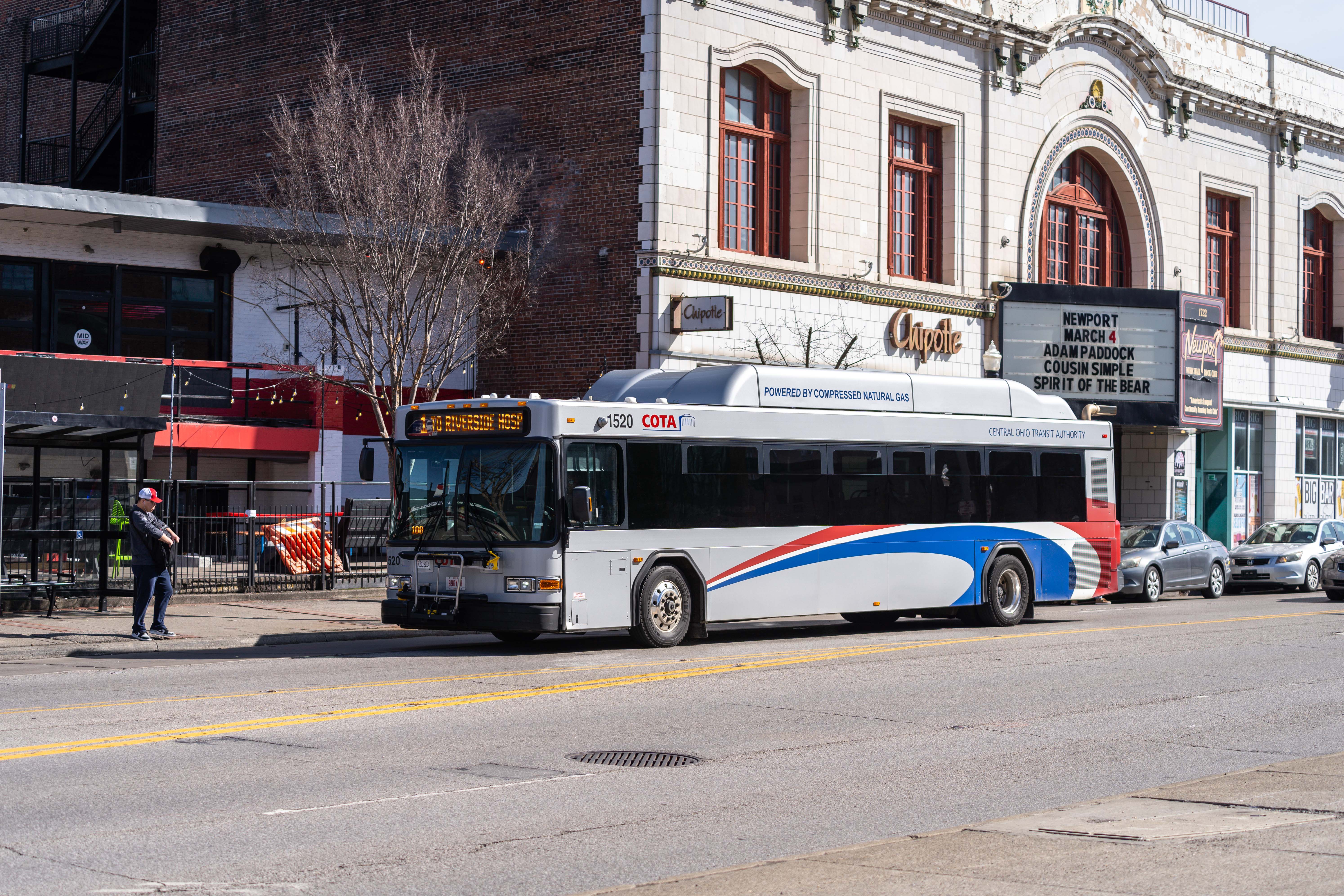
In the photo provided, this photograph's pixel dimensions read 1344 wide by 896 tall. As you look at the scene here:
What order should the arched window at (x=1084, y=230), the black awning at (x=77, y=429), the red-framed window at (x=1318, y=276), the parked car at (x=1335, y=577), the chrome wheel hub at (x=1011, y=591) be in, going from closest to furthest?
the black awning at (x=77, y=429)
the chrome wheel hub at (x=1011, y=591)
the parked car at (x=1335, y=577)
the arched window at (x=1084, y=230)
the red-framed window at (x=1318, y=276)

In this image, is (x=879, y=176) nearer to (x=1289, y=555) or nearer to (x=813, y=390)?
(x=1289, y=555)

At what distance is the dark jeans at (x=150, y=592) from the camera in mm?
17641

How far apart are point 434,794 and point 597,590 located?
816 centimetres

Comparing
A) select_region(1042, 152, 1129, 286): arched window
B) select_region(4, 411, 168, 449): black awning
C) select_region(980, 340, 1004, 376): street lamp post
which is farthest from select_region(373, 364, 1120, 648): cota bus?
select_region(1042, 152, 1129, 286): arched window

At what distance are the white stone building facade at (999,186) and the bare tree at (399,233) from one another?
3.09 m

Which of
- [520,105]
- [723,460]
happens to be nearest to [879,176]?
[520,105]

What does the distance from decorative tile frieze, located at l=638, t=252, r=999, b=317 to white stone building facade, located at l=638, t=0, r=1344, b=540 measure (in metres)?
0.05

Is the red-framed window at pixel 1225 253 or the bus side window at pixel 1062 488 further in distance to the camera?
the red-framed window at pixel 1225 253

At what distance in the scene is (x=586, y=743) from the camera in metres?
10.5

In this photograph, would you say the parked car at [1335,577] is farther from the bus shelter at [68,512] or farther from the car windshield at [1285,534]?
the bus shelter at [68,512]

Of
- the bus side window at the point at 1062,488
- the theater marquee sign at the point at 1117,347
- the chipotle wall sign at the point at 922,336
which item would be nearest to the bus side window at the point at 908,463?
the bus side window at the point at 1062,488

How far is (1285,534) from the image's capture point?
32.8m

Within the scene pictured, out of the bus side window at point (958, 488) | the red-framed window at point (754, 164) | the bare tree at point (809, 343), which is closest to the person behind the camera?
the bus side window at point (958, 488)

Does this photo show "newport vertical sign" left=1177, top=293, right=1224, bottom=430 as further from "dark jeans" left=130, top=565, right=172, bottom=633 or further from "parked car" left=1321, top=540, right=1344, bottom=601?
"dark jeans" left=130, top=565, right=172, bottom=633
